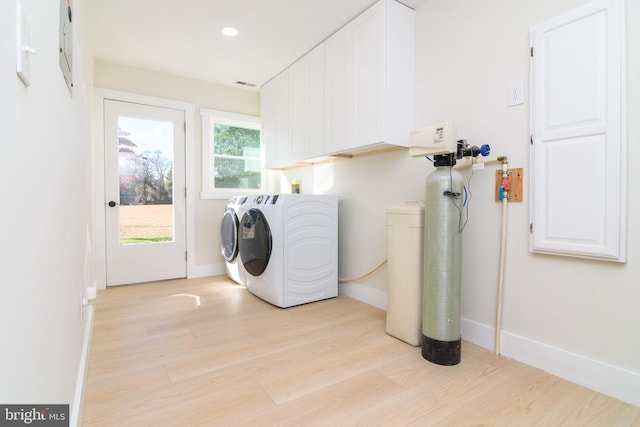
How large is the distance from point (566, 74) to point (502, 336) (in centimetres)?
155

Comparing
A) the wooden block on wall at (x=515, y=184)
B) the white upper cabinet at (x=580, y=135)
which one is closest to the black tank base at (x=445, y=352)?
the white upper cabinet at (x=580, y=135)

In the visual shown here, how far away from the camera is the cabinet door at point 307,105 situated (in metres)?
3.15

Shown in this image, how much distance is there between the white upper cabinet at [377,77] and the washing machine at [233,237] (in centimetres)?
141

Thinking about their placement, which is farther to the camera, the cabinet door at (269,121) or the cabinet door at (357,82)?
the cabinet door at (269,121)

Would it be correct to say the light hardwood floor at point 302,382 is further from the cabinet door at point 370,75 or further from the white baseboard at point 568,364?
the cabinet door at point 370,75

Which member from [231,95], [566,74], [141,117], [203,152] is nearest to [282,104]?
[231,95]

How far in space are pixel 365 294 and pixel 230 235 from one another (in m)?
1.66

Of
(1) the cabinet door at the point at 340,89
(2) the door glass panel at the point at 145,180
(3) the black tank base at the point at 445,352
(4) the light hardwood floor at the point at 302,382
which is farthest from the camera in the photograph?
(2) the door glass panel at the point at 145,180

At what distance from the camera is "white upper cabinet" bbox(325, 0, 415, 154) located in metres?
2.45

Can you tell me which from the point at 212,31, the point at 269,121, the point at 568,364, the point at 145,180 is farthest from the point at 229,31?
the point at 568,364

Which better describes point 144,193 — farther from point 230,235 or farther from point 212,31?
point 212,31

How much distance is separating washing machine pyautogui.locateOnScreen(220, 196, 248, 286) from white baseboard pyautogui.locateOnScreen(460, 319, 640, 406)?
2.38m

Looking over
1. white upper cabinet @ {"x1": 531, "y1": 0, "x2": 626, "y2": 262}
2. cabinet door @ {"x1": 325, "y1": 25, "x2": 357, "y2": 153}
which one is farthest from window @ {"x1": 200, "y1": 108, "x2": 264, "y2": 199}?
white upper cabinet @ {"x1": 531, "y1": 0, "x2": 626, "y2": 262}

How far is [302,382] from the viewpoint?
5.40 feet
